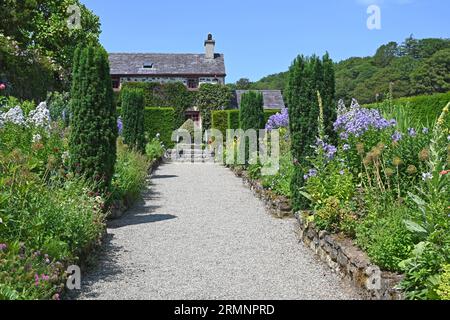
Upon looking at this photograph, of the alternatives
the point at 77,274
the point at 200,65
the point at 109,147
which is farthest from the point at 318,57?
the point at 200,65

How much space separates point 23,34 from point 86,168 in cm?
1888

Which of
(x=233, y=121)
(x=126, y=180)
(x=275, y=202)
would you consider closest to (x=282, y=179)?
(x=275, y=202)

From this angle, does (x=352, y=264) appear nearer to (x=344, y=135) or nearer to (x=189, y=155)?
(x=344, y=135)

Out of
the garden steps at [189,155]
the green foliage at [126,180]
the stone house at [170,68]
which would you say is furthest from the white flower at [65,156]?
the stone house at [170,68]

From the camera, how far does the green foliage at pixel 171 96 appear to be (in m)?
32.7

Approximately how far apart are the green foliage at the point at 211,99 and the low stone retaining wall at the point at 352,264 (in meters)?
26.4

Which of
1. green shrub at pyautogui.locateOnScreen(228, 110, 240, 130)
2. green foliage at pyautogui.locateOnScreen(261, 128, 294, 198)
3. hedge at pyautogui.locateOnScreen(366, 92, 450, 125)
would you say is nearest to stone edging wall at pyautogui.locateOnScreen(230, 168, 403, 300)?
green foliage at pyautogui.locateOnScreen(261, 128, 294, 198)

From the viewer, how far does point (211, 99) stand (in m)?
33.0

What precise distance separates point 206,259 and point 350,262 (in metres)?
1.73

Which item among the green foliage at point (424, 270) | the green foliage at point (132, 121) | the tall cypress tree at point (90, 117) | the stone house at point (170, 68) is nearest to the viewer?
the green foliage at point (424, 270)

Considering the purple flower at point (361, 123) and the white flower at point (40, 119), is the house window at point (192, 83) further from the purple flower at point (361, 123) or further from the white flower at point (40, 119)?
the purple flower at point (361, 123)

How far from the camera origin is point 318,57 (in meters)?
7.51

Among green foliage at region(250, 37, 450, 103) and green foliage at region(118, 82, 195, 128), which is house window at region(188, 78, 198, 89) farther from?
green foliage at region(250, 37, 450, 103)

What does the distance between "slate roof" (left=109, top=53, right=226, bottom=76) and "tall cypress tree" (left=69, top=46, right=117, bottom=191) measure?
2790 centimetres
